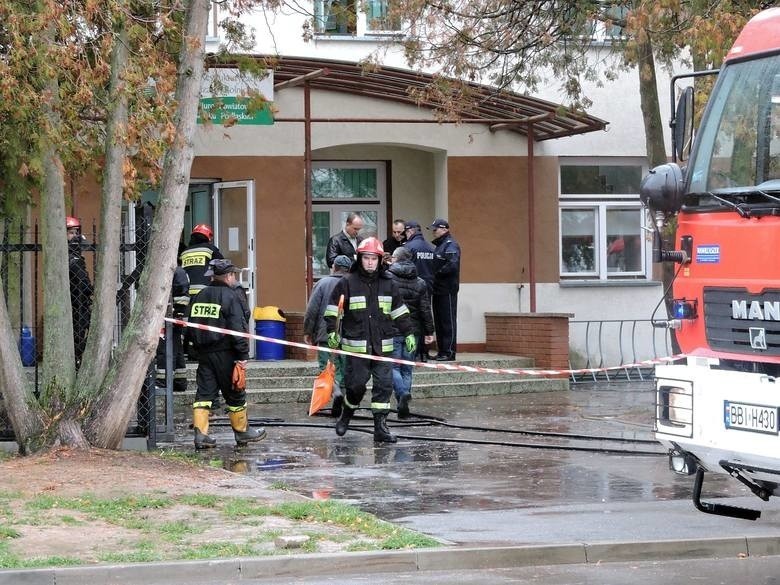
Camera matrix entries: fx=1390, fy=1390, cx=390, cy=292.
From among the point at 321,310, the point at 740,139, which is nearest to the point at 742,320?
the point at 740,139

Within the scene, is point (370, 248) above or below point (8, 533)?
above

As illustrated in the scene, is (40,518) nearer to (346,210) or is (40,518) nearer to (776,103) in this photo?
(776,103)

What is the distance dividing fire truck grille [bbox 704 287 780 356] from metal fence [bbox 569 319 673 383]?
13.5 m

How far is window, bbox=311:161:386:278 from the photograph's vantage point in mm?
21672

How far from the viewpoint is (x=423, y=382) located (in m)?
18.3

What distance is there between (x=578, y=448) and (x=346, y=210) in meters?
9.48

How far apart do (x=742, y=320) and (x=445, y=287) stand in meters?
11.3

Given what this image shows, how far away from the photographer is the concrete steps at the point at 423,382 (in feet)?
57.1

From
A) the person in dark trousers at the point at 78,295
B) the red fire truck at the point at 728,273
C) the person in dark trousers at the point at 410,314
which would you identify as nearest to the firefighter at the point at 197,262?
the person in dark trousers at the point at 78,295

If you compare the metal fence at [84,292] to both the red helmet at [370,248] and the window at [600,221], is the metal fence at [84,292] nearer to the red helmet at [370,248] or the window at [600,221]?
the red helmet at [370,248]

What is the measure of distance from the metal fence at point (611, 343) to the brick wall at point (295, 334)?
4535mm

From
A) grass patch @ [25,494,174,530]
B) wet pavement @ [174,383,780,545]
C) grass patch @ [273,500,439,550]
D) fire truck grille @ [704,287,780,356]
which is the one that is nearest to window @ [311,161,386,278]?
wet pavement @ [174,383,780,545]

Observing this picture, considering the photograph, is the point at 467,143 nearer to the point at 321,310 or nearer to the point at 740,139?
the point at 321,310

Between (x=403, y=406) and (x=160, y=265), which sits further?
(x=403, y=406)
